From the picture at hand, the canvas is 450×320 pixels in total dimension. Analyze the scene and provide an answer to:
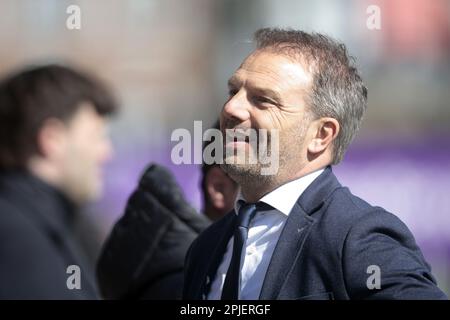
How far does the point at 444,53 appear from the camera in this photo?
9.12m

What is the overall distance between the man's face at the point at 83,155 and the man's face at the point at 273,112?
408 millimetres

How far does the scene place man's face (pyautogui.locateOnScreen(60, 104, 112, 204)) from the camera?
106 inches

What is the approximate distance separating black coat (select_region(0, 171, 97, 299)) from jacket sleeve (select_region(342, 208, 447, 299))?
2.75ft

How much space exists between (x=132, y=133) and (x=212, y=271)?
22.7ft

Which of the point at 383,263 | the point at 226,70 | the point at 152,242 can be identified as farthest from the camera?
the point at 226,70

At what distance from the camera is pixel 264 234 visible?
9.09 feet

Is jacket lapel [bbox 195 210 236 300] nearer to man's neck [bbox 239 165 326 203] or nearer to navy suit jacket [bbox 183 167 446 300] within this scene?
man's neck [bbox 239 165 326 203]

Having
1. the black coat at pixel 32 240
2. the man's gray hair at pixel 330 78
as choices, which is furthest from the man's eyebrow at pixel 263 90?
the black coat at pixel 32 240


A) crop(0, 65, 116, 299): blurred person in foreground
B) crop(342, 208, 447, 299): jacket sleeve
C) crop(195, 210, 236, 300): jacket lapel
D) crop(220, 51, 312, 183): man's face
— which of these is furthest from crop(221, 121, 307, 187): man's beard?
crop(0, 65, 116, 299): blurred person in foreground

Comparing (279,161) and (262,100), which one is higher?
(262,100)

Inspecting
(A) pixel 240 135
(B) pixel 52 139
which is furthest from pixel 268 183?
(B) pixel 52 139

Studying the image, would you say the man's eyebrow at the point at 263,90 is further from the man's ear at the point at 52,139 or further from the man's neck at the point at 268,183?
the man's ear at the point at 52,139

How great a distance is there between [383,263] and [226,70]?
7.52 meters

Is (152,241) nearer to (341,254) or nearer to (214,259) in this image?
(214,259)
